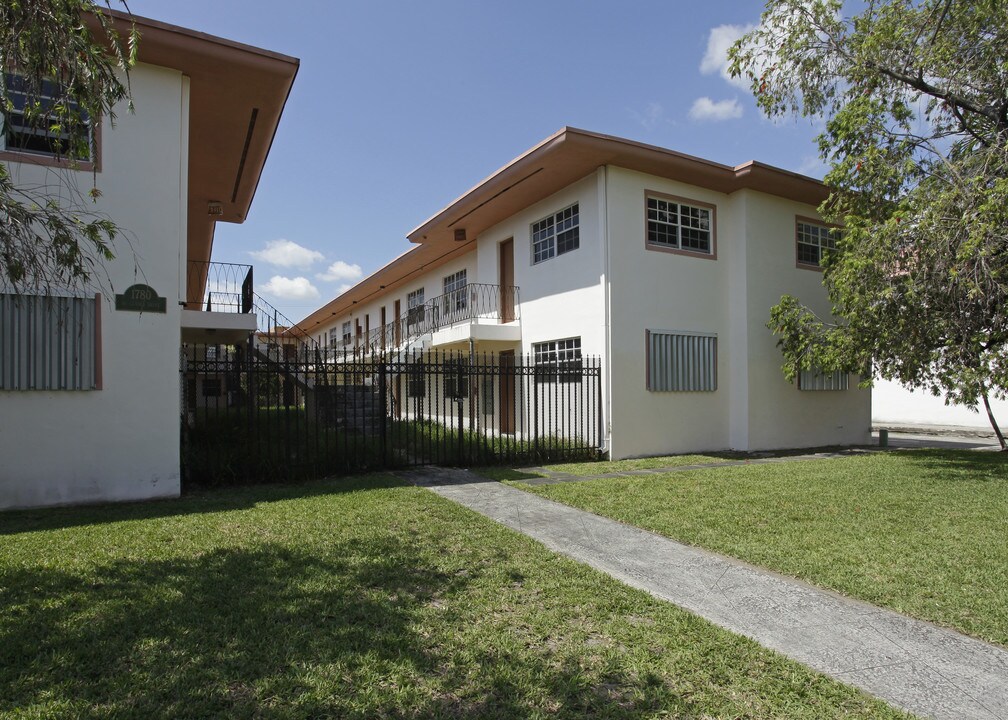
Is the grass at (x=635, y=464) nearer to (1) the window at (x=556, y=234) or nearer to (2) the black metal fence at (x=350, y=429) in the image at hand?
(2) the black metal fence at (x=350, y=429)

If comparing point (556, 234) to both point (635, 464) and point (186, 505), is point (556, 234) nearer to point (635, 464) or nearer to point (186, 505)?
point (635, 464)

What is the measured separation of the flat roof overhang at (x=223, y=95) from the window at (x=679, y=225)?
746 cm

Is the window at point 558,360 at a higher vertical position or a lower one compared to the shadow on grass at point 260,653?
higher

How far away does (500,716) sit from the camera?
9.59 ft

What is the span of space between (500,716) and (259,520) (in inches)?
182

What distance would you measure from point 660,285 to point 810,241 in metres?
4.80

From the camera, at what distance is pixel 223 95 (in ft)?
31.9

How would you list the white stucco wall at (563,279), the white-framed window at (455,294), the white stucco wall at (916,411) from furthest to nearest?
the white stucco wall at (916,411)
the white-framed window at (455,294)
the white stucco wall at (563,279)

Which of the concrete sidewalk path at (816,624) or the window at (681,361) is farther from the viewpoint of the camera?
the window at (681,361)

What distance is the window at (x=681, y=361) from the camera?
12.9 m

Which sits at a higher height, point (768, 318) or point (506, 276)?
point (506, 276)

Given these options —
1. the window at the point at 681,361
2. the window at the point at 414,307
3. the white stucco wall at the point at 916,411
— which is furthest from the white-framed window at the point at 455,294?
the white stucco wall at the point at 916,411

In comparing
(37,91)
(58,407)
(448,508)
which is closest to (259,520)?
(448,508)

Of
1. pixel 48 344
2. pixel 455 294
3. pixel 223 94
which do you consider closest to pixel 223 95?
pixel 223 94
